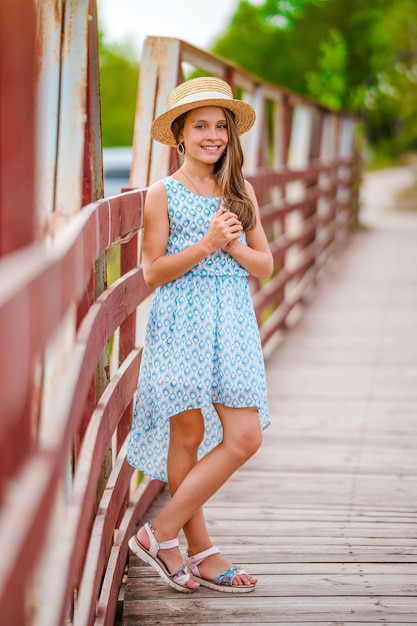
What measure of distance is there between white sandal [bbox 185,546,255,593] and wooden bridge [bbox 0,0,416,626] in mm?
39

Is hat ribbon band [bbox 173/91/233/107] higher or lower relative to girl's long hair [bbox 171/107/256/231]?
higher

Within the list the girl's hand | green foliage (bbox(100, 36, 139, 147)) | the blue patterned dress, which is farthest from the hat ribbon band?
green foliage (bbox(100, 36, 139, 147))

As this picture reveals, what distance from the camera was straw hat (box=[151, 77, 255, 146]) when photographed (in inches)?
115

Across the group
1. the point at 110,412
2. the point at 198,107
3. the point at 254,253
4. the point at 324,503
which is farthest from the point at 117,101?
the point at 110,412

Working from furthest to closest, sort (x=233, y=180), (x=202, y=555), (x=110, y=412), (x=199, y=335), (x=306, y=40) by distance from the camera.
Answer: (x=306, y=40) < (x=202, y=555) < (x=233, y=180) < (x=199, y=335) < (x=110, y=412)

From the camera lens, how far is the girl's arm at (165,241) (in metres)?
2.83

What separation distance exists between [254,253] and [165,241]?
259 millimetres

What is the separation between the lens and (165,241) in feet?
9.61

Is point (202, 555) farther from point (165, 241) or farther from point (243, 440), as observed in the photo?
point (165, 241)

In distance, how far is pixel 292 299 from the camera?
842 centimetres

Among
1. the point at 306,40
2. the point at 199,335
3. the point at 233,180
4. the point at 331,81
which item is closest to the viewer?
the point at 199,335

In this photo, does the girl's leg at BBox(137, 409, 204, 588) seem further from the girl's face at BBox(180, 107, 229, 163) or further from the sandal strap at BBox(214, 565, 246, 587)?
the girl's face at BBox(180, 107, 229, 163)

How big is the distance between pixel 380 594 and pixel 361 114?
16.5m

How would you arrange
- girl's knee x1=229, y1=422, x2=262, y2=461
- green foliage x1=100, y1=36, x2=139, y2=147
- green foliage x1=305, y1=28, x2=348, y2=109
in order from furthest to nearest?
Result: green foliage x1=100, y1=36, x2=139, y2=147, green foliage x1=305, y1=28, x2=348, y2=109, girl's knee x1=229, y1=422, x2=262, y2=461
